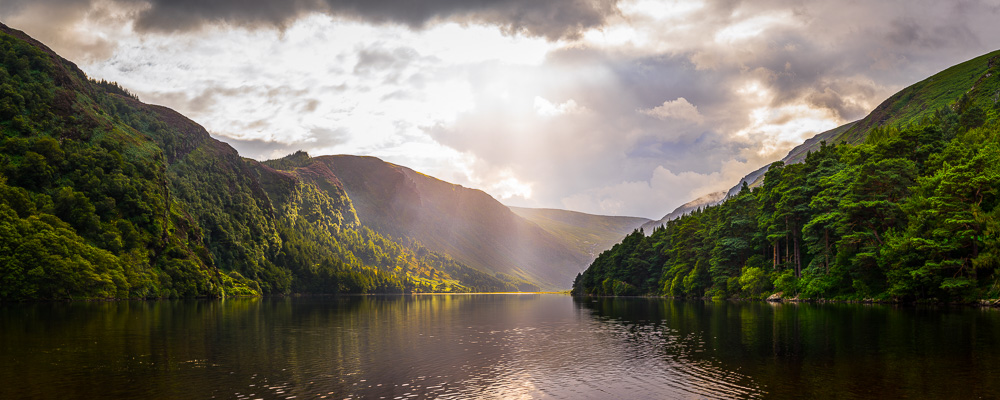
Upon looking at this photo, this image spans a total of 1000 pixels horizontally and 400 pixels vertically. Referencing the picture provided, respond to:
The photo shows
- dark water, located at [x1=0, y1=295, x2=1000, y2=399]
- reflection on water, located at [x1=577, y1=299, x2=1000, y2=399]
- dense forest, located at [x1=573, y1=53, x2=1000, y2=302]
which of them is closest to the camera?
reflection on water, located at [x1=577, y1=299, x2=1000, y2=399]

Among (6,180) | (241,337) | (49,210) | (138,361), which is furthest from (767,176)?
(6,180)

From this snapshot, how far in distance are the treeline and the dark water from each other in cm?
2225

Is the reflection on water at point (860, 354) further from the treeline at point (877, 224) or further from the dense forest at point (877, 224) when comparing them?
the treeline at point (877, 224)

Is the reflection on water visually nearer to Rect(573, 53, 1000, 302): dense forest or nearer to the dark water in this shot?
the dark water

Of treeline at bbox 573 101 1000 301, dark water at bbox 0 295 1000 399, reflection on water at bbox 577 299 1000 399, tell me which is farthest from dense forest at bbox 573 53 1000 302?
dark water at bbox 0 295 1000 399

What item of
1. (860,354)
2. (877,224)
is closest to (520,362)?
(860,354)

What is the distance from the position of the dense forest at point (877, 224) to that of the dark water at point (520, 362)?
22278 mm

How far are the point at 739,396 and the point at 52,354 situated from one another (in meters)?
42.0

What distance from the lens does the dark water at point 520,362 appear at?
2748 centimetres

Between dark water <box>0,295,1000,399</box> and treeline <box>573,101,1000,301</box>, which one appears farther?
treeline <box>573,101,1000,301</box>

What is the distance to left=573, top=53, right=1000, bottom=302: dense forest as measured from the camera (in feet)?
250

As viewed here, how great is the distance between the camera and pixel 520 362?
38.2 m

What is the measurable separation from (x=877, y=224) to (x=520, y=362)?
84846mm

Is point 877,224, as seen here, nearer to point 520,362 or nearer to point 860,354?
point 860,354
